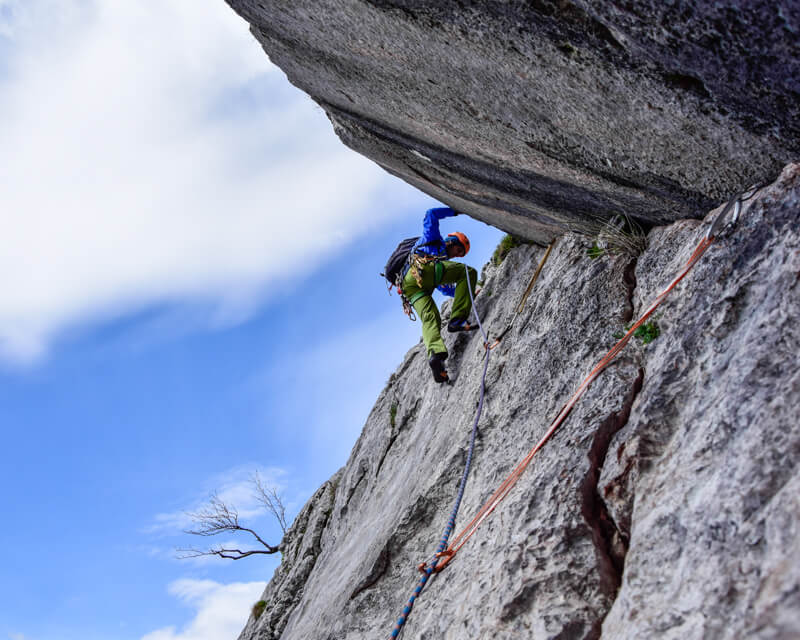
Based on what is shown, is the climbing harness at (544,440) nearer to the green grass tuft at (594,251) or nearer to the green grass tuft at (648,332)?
the green grass tuft at (648,332)

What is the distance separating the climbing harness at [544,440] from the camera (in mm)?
3996

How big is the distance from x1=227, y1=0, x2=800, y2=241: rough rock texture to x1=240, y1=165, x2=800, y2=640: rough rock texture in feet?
1.67

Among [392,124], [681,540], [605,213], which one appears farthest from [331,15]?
[681,540]

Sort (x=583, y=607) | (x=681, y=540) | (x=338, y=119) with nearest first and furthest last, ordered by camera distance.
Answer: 1. (x=681, y=540)
2. (x=583, y=607)
3. (x=338, y=119)

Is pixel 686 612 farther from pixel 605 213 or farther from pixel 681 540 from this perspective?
pixel 605 213

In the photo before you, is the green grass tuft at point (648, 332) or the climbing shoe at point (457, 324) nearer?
the green grass tuft at point (648, 332)

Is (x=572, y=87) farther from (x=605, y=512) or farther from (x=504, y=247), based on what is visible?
(x=504, y=247)

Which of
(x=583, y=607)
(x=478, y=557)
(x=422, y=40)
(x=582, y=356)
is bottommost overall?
(x=583, y=607)

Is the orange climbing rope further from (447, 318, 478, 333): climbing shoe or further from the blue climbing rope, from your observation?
(447, 318, 478, 333): climbing shoe

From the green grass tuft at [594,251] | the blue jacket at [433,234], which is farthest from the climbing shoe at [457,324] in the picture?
the green grass tuft at [594,251]

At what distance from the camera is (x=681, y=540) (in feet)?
9.73

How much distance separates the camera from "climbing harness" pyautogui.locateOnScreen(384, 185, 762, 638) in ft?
13.1

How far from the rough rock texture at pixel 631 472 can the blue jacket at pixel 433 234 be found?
6.54 ft

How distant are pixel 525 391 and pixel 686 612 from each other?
295 centimetres
